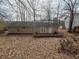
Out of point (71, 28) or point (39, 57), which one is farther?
point (71, 28)

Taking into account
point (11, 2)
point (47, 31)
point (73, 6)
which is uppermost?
point (73, 6)

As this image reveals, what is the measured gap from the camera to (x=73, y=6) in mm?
24438

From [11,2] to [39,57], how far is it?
3435 millimetres

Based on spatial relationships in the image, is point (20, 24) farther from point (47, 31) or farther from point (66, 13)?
point (66, 13)

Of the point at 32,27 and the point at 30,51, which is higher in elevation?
the point at 32,27

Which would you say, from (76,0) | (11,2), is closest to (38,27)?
(76,0)

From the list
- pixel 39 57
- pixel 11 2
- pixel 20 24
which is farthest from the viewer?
pixel 20 24

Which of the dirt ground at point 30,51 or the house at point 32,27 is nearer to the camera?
the dirt ground at point 30,51

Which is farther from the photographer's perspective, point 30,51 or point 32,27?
point 32,27

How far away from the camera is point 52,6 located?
31.7m

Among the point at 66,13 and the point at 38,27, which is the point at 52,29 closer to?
the point at 38,27

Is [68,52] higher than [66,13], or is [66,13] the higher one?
[66,13]

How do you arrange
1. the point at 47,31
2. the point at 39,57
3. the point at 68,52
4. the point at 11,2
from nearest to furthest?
the point at 11,2 < the point at 39,57 < the point at 68,52 < the point at 47,31

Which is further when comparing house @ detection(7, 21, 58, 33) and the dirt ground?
house @ detection(7, 21, 58, 33)
